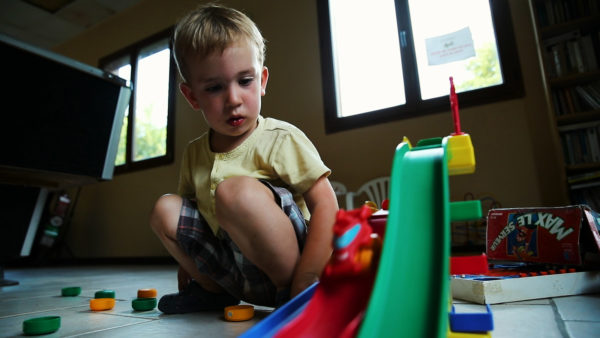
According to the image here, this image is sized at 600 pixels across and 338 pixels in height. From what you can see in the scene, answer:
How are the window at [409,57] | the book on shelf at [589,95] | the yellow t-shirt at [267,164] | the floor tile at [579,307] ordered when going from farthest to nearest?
the window at [409,57], the book on shelf at [589,95], the yellow t-shirt at [267,164], the floor tile at [579,307]

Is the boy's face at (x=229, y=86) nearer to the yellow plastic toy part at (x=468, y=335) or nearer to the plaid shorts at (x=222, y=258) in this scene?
the plaid shorts at (x=222, y=258)

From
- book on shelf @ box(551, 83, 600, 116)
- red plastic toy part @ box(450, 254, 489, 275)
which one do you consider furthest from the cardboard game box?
book on shelf @ box(551, 83, 600, 116)

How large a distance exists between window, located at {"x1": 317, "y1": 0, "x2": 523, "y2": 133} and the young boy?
5.30ft

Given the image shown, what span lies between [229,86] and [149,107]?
297cm

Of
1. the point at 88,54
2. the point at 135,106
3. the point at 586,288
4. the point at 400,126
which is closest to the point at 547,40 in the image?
the point at 400,126

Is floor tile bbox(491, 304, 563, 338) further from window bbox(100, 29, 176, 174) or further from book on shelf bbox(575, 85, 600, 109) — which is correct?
window bbox(100, 29, 176, 174)

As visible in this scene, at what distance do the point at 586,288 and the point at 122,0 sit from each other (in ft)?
13.1

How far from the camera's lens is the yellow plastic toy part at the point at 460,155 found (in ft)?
1.61

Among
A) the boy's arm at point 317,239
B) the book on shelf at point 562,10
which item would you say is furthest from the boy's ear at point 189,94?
the book on shelf at point 562,10

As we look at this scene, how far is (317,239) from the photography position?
0.65 metres

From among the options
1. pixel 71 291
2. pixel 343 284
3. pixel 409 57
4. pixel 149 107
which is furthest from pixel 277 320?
pixel 149 107

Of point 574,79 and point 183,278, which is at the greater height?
point 574,79

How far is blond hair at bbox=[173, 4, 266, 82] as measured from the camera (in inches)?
29.4

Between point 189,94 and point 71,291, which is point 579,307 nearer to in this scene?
point 189,94
